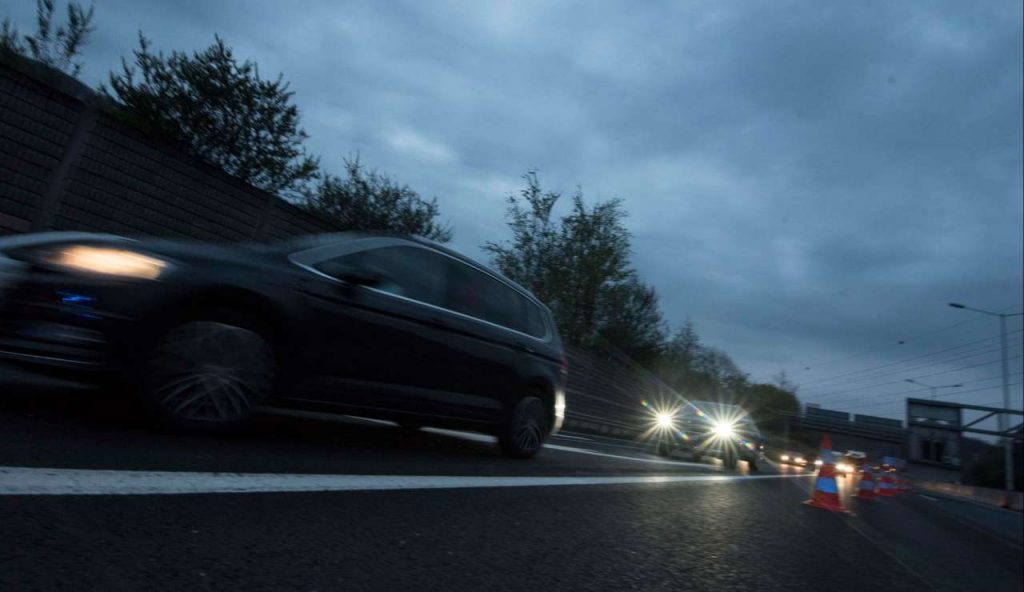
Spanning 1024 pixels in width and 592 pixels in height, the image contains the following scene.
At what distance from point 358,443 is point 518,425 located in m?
1.64

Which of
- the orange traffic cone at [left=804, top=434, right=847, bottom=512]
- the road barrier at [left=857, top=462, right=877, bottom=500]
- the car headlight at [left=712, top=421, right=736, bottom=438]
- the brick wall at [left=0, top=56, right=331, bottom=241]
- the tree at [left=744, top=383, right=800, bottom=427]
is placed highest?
the tree at [left=744, top=383, right=800, bottom=427]

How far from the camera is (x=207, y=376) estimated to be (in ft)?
13.3

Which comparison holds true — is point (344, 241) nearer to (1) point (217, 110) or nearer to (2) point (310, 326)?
(2) point (310, 326)

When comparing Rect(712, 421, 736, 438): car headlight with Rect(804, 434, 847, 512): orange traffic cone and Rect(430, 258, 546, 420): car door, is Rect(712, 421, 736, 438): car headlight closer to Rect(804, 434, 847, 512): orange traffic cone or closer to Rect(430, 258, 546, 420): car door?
Rect(804, 434, 847, 512): orange traffic cone

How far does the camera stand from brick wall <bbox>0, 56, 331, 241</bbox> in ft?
26.7

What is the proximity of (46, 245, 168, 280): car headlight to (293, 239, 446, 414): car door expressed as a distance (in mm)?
961

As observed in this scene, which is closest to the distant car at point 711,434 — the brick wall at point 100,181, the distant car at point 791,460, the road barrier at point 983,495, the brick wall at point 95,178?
the brick wall at point 100,181

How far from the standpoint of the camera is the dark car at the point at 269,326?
3.65m

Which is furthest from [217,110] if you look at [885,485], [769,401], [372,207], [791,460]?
[769,401]

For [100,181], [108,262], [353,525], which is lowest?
[353,525]

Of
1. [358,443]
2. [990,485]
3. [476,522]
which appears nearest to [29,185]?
[358,443]

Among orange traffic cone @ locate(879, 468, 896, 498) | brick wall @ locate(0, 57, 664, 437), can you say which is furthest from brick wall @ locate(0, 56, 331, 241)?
orange traffic cone @ locate(879, 468, 896, 498)

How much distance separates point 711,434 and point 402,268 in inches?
466

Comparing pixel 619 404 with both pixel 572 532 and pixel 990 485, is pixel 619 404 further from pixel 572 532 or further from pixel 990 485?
pixel 990 485
